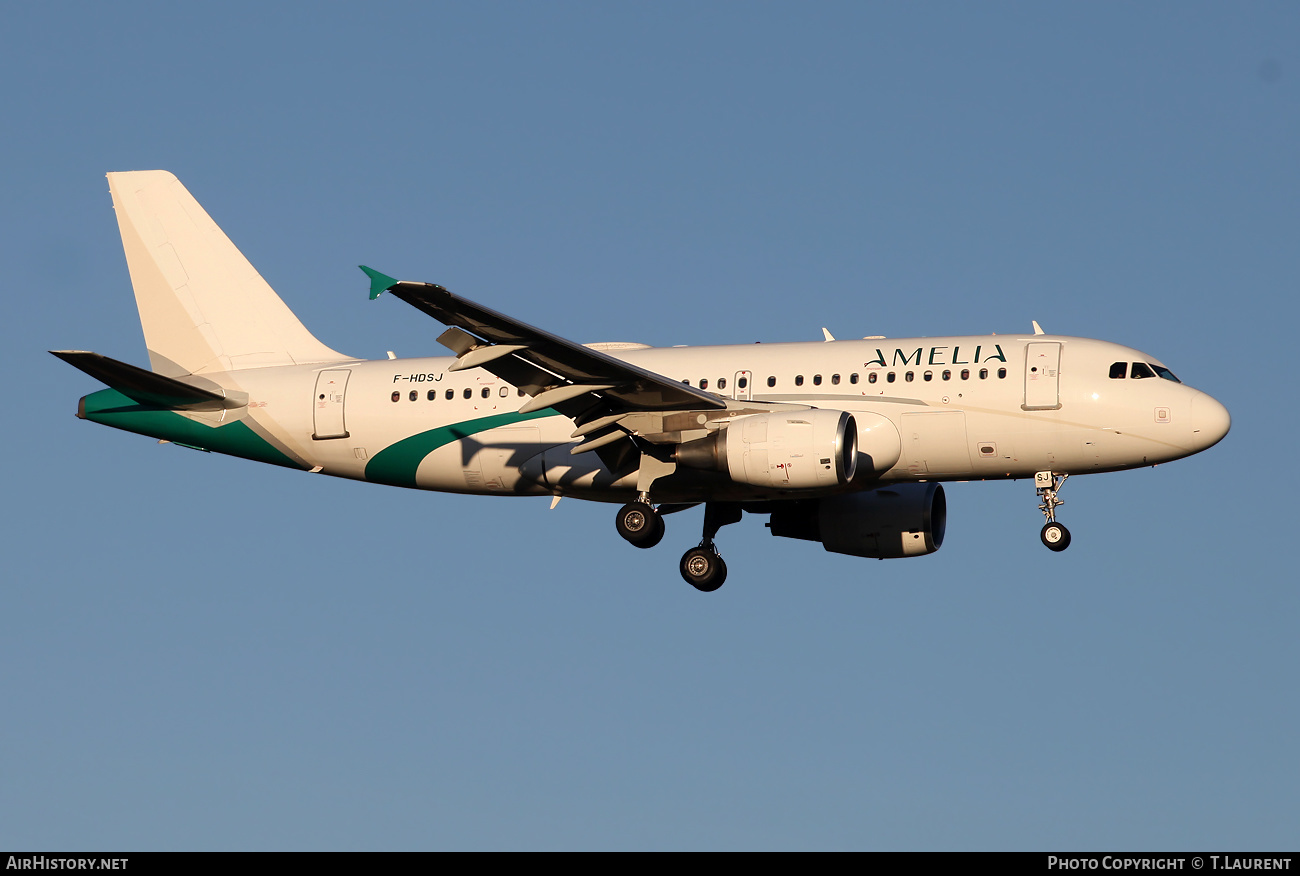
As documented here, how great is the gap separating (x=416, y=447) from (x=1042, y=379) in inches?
579

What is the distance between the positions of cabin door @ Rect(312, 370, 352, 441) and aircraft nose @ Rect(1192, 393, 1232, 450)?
19673 millimetres

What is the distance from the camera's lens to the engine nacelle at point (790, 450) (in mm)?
35812

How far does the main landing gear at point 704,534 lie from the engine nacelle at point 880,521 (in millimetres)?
2129

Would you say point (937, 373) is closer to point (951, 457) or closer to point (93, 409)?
point (951, 457)

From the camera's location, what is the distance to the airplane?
120 feet

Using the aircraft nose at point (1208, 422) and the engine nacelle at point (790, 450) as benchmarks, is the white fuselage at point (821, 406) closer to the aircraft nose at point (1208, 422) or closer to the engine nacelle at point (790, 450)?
the aircraft nose at point (1208, 422)

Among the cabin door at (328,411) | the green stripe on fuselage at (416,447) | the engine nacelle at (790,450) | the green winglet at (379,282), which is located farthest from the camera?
the cabin door at (328,411)

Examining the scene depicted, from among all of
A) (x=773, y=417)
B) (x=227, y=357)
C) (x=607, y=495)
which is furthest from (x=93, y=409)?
(x=773, y=417)

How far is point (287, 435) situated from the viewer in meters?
41.6

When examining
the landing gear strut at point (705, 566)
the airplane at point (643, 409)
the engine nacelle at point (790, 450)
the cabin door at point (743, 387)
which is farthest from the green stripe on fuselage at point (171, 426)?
the engine nacelle at point (790, 450)

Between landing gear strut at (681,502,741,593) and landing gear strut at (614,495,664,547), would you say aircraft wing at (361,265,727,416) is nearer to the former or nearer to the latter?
landing gear strut at (614,495,664,547)

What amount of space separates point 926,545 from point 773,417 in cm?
800

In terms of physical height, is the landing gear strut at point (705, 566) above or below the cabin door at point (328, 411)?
below

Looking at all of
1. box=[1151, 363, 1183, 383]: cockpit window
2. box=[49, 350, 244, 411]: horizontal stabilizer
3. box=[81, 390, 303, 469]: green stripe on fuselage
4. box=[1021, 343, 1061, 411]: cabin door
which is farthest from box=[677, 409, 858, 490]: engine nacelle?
box=[49, 350, 244, 411]: horizontal stabilizer
